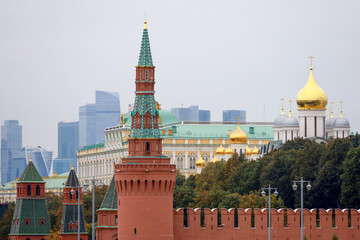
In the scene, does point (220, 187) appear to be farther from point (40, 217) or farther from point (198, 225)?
point (198, 225)

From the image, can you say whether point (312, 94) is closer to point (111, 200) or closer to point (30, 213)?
point (30, 213)

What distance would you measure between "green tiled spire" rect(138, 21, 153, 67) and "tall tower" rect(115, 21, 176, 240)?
10.9 inches

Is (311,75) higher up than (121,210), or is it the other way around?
(311,75)

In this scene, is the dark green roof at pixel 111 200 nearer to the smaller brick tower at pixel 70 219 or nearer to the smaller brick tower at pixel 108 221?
the smaller brick tower at pixel 108 221

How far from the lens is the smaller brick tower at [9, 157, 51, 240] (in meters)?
142

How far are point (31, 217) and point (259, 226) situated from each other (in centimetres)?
→ 4039

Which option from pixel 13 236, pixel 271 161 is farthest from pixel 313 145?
pixel 13 236

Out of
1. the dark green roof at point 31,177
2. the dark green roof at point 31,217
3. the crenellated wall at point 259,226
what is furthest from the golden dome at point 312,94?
the crenellated wall at point 259,226

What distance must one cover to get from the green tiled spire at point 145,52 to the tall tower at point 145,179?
0.91 ft

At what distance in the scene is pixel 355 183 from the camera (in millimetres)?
125688

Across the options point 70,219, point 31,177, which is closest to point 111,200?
point 70,219

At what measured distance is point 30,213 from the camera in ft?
471

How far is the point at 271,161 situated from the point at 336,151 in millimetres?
16736

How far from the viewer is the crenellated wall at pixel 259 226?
106938 millimetres
